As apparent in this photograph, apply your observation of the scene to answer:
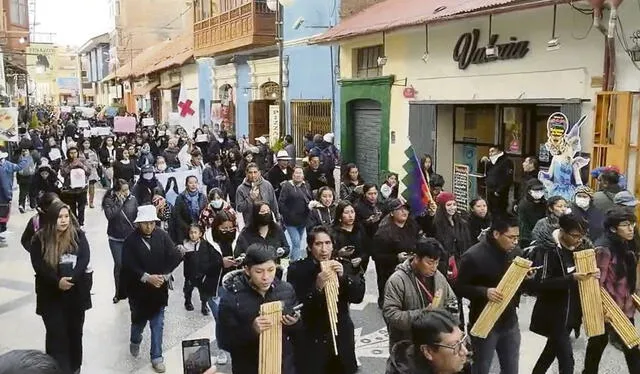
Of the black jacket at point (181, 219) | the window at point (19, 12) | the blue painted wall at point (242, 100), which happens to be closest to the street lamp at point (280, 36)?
the blue painted wall at point (242, 100)

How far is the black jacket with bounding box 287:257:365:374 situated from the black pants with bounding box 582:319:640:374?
79.3 inches

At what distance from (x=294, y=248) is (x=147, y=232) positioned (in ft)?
11.5

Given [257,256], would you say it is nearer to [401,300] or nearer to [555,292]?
[401,300]

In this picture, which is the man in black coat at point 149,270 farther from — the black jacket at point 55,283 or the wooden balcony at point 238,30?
the wooden balcony at point 238,30

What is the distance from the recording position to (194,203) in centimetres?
870

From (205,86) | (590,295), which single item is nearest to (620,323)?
(590,295)

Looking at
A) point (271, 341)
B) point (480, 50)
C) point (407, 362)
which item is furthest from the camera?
point (480, 50)

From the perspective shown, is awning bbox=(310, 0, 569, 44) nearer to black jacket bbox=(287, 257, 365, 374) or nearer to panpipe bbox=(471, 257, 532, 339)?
panpipe bbox=(471, 257, 532, 339)

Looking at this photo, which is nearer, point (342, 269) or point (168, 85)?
point (342, 269)

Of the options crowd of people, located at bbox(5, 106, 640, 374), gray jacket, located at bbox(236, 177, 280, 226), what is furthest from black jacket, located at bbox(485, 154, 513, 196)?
gray jacket, located at bbox(236, 177, 280, 226)

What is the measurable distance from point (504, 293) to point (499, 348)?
1.80ft

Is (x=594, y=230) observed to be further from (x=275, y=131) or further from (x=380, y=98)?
(x=275, y=131)

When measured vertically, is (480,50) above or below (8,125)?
above

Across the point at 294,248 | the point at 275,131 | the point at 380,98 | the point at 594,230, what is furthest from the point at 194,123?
the point at 594,230
